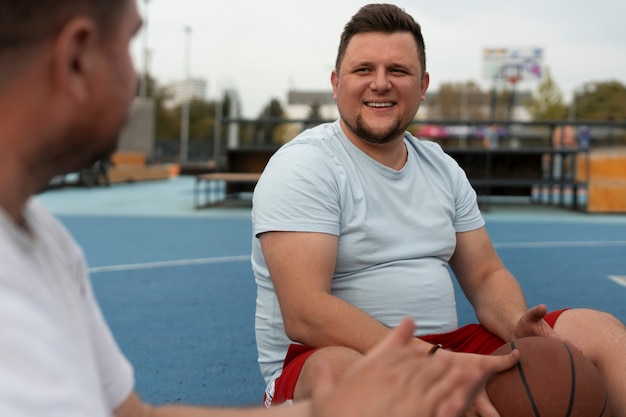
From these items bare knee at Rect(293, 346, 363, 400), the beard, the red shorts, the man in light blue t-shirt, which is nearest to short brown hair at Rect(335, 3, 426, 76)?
the man in light blue t-shirt

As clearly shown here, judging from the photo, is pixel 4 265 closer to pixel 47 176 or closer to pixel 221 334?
pixel 47 176

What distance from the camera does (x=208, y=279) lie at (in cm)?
686

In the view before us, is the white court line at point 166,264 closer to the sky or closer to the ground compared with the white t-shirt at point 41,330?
closer to the ground

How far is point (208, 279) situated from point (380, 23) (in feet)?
14.2

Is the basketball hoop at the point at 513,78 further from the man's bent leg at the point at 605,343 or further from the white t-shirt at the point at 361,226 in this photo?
the man's bent leg at the point at 605,343

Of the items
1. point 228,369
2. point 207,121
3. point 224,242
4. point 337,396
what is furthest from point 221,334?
point 207,121

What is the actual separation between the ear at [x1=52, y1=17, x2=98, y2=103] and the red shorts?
156 cm

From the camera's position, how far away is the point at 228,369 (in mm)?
4160

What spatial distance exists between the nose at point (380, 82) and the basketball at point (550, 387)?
1020 millimetres

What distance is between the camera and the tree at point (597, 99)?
2680 inches

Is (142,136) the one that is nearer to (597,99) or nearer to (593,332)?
(593,332)

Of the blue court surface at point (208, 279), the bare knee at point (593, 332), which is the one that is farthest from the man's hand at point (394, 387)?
the blue court surface at point (208, 279)

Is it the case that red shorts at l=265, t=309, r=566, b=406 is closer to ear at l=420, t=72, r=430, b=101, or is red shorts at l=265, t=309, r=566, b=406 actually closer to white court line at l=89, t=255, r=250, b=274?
ear at l=420, t=72, r=430, b=101

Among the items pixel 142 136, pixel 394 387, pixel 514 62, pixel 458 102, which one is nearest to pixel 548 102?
pixel 514 62
